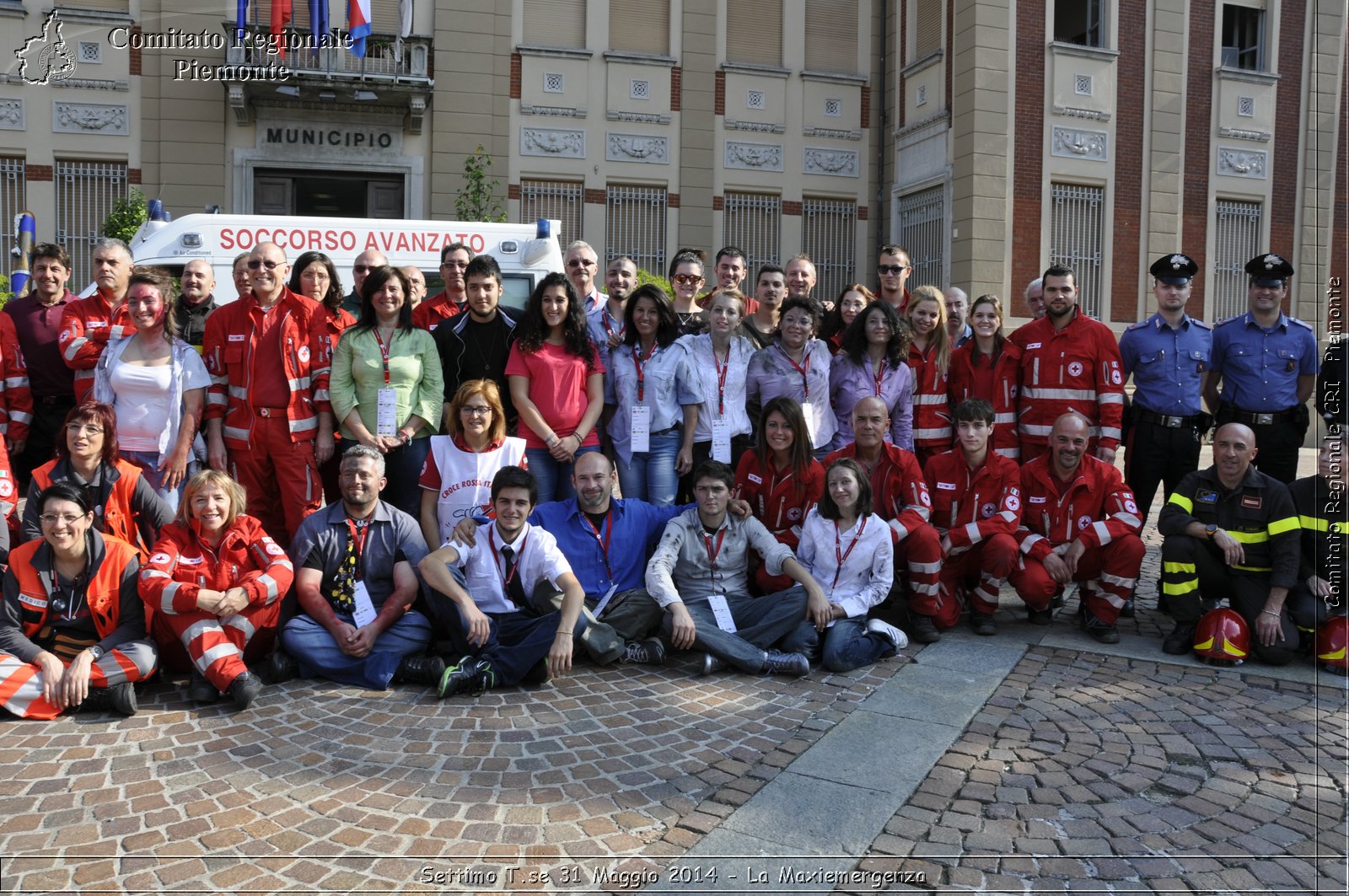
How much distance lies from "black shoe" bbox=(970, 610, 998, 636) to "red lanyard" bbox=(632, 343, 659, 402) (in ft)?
8.42

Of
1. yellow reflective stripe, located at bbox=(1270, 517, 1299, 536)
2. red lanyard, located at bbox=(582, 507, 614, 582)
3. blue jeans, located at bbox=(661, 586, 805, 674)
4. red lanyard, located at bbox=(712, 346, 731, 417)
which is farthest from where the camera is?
red lanyard, located at bbox=(712, 346, 731, 417)

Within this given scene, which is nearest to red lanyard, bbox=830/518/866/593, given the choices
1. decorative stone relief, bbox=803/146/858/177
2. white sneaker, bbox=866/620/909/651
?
white sneaker, bbox=866/620/909/651

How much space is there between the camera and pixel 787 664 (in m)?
5.43

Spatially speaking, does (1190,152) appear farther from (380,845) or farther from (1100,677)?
(380,845)

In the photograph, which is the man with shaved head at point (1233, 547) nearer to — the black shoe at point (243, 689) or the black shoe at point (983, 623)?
the black shoe at point (983, 623)

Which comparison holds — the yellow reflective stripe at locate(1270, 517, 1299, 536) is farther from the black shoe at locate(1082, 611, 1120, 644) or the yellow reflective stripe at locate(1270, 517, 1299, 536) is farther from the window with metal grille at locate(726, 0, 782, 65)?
the window with metal grille at locate(726, 0, 782, 65)

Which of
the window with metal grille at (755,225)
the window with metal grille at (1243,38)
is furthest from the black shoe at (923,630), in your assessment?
the window with metal grille at (1243,38)

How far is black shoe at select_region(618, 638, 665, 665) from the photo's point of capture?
558 cm

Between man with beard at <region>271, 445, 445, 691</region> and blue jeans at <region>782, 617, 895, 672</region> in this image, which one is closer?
man with beard at <region>271, 445, 445, 691</region>

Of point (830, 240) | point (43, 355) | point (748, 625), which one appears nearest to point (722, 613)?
point (748, 625)

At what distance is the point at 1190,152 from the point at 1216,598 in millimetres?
16575

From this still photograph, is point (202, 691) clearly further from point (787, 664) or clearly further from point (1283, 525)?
point (1283, 525)

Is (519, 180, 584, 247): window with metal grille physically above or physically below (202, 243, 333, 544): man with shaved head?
above

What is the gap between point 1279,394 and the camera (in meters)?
6.80
